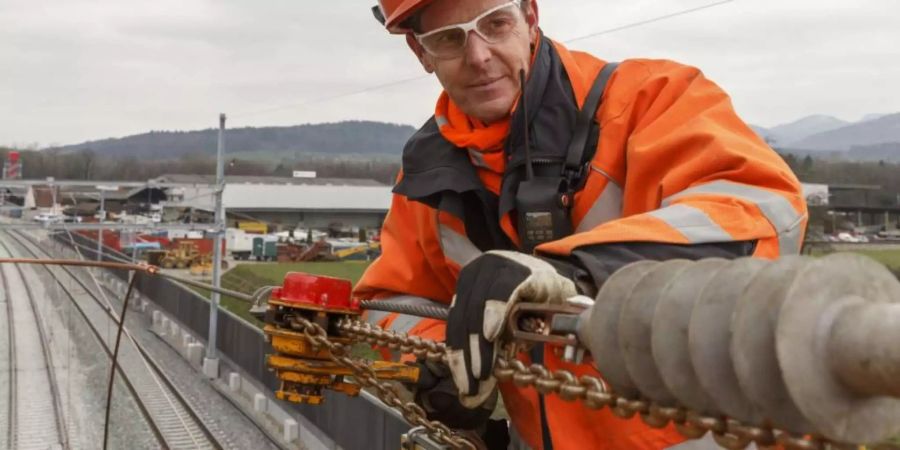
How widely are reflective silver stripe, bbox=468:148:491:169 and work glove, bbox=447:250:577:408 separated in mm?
775

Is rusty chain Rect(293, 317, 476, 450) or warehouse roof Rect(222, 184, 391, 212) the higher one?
rusty chain Rect(293, 317, 476, 450)

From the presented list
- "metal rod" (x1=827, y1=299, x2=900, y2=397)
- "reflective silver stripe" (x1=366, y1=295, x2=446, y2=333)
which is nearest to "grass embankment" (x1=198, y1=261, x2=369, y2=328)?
"reflective silver stripe" (x1=366, y1=295, x2=446, y2=333)

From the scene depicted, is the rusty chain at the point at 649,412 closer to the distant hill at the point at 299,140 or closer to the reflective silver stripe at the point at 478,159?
the reflective silver stripe at the point at 478,159

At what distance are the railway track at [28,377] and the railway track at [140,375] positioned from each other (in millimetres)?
518

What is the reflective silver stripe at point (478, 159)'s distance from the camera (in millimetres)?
2375

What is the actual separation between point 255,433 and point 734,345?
15754 mm

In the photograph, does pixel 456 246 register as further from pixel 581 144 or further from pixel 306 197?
pixel 306 197

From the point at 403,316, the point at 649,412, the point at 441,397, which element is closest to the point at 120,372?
the point at 403,316

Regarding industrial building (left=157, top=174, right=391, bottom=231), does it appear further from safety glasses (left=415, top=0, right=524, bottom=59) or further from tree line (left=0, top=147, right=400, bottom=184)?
safety glasses (left=415, top=0, right=524, bottom=59)

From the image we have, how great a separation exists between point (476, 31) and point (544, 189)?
46 centimetres

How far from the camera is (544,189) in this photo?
7.30 feet

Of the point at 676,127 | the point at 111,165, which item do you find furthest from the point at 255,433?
the point at 111,165

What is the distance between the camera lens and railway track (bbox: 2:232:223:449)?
7.67 metres

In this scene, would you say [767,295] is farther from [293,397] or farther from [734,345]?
[293,397]
